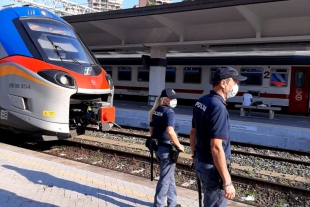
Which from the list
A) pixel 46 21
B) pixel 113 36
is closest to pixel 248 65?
pixel 113 36

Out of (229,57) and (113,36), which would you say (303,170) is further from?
(113,36)

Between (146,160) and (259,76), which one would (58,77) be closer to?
(146,160)

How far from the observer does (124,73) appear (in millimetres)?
22234

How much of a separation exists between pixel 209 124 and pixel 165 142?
1.46 meters

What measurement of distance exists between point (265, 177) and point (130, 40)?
11748 mm

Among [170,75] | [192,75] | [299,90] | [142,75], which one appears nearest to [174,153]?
[299,90]

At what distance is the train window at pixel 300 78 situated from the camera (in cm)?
1602

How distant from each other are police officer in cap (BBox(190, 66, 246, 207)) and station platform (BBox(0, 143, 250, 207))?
172 centimetres

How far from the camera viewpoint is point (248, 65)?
56.3 feet

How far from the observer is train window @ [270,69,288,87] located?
645 inches

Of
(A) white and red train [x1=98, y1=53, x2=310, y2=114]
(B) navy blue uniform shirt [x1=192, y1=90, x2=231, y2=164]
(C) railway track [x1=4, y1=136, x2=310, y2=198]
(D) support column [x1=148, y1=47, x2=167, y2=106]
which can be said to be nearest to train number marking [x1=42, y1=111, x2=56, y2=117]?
(C) railway track [x1=4, y1=136, x2=310, y2=198]

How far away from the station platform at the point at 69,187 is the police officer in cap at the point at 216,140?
1725 millimetres

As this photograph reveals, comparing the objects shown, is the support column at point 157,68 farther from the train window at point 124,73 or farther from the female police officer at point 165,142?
the female police officer at point 165,142

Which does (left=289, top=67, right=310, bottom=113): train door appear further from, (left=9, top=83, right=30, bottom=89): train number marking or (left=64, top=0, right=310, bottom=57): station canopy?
(left=9, top=83, right=30, bottom=89): train number marking
